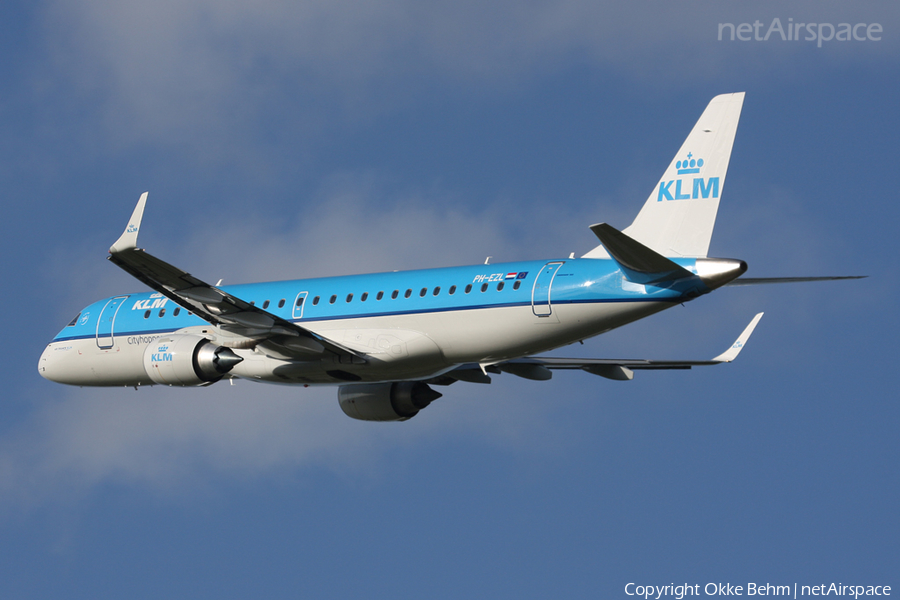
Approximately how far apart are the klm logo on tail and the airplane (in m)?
0.03

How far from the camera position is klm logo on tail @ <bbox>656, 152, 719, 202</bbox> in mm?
30359

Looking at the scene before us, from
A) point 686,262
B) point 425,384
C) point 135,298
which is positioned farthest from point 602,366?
point 135,298

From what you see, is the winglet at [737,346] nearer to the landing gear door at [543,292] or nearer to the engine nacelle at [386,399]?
the landing gear door at [543,292]

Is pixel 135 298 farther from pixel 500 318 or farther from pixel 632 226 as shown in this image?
pixel 632 226

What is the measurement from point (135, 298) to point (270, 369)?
8.06m

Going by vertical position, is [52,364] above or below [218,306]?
above

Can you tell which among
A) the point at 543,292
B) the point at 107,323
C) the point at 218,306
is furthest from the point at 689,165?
the point at 107,323

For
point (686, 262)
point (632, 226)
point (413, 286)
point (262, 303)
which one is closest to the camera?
point (686, 262)

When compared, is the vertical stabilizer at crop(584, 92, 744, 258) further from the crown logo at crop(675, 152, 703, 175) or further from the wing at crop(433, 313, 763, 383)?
the wing at crop(433, 313, 763, 383)

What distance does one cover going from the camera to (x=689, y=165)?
101 feet

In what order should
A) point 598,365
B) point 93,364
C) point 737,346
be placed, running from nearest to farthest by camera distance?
point 737,346 → point 598,365 → point 93,364

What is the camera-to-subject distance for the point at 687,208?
30406 millimetres

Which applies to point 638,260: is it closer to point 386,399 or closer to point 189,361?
point 386,399

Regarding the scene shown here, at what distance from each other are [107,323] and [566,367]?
616 inches
